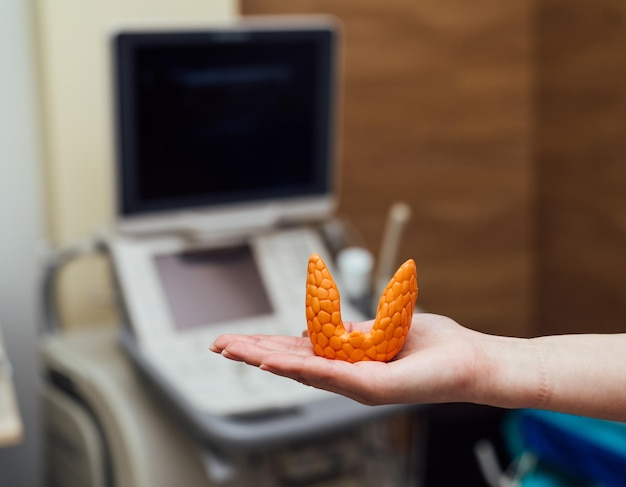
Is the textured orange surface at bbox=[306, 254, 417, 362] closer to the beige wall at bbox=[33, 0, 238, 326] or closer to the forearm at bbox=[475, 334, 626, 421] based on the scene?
the forearm at bbox=[475, 334, 626, 421]

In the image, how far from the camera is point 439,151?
2361mm

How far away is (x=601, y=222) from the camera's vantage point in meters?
2.25

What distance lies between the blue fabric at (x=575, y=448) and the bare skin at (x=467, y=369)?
48 cm

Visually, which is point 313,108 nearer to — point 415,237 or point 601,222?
point 415,237

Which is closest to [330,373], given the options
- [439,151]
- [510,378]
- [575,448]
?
[510,378]

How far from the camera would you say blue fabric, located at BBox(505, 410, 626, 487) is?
1.25 meters

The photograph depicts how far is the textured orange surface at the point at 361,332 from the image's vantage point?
Result: 79cm

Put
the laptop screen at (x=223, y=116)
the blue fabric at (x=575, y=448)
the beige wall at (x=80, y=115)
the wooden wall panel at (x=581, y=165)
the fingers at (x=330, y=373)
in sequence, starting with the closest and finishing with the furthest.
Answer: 1. the fingers at (x=330, y=373)
2. the blue fabric at (x=575, y=448)
3. the laptop screen at (x=223, y=116)
4. the beige wall at (x=80, y=115)
5. the wooden wall panel at (x=581, y=165)

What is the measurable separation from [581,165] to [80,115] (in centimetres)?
130

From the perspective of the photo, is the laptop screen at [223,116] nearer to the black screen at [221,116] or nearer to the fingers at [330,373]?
the black screen at [221,116]

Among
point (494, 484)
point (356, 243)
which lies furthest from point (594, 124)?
point (494, 484)

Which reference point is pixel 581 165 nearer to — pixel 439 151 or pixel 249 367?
pixel 439 151

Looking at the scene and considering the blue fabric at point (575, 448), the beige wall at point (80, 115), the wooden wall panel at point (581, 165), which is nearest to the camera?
the blue fabric at point (575, 448)

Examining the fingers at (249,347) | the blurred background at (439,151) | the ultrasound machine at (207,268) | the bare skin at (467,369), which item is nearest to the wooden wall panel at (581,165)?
the blurred background at (439,151)
